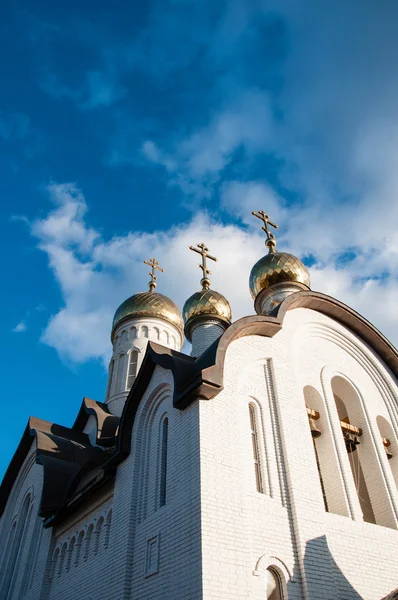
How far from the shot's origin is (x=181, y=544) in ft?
19.1

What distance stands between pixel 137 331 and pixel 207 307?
441 centimetres

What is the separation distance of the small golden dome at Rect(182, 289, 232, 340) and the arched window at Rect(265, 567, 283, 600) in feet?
22.7

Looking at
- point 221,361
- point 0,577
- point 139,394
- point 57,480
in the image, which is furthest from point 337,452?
point 0,577

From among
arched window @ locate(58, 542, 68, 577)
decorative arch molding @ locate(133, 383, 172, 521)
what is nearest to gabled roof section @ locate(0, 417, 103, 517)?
arched window @ locate(58, 542, 68, 577)

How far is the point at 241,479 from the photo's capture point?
246 inches

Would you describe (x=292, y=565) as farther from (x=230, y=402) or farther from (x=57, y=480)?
(x=57, y=480)

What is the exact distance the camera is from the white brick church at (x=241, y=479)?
19.3 feet

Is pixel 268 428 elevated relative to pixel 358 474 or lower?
lower

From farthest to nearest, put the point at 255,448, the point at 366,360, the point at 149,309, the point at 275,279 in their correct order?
the point at 149,309, the point at 275,279, the point at 366,360, the point at 255,448

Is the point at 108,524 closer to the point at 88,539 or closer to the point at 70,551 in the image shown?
the point at 88,539

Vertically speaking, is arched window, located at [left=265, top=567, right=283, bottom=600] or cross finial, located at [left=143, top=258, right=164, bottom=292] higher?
cross finial, located at [left=143, top=258, right=164, bottom=292]

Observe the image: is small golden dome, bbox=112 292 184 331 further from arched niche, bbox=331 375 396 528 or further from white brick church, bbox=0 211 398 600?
arched niche, bbox=331 375 396 528

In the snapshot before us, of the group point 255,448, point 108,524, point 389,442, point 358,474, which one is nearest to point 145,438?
point 108,524

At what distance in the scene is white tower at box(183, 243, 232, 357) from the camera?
12.0 metres
